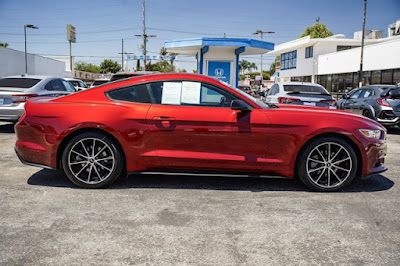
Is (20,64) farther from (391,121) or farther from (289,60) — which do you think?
(391,121)

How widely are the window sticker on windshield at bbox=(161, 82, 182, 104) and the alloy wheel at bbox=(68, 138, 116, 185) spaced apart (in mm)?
933

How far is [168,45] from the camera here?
2008cm

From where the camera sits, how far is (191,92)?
466 cm

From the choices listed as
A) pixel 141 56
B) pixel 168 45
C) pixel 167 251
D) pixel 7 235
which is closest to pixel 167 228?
pixel 167 251

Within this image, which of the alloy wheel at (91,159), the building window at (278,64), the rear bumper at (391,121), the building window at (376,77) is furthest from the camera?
the building window at (278,64)

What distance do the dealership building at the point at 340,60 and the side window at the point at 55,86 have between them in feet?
84.9

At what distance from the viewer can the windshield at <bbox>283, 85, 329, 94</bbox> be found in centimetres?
1041

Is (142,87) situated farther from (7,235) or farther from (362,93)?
(362,93)

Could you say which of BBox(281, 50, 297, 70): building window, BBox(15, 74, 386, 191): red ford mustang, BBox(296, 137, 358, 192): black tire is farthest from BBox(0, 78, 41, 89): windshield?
BBox(281, 50, 297, 70): building window

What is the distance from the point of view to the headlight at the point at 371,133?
4601 millimetres

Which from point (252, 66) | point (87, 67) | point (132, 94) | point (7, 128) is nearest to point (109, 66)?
point (87, 67)

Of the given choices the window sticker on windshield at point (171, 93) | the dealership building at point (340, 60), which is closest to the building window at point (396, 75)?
the dealership building at point (340, 60)

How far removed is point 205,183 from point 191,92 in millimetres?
1255

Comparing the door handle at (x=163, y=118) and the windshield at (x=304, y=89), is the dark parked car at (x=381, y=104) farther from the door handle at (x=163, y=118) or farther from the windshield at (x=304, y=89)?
the door handle at (x=163, y=118)
